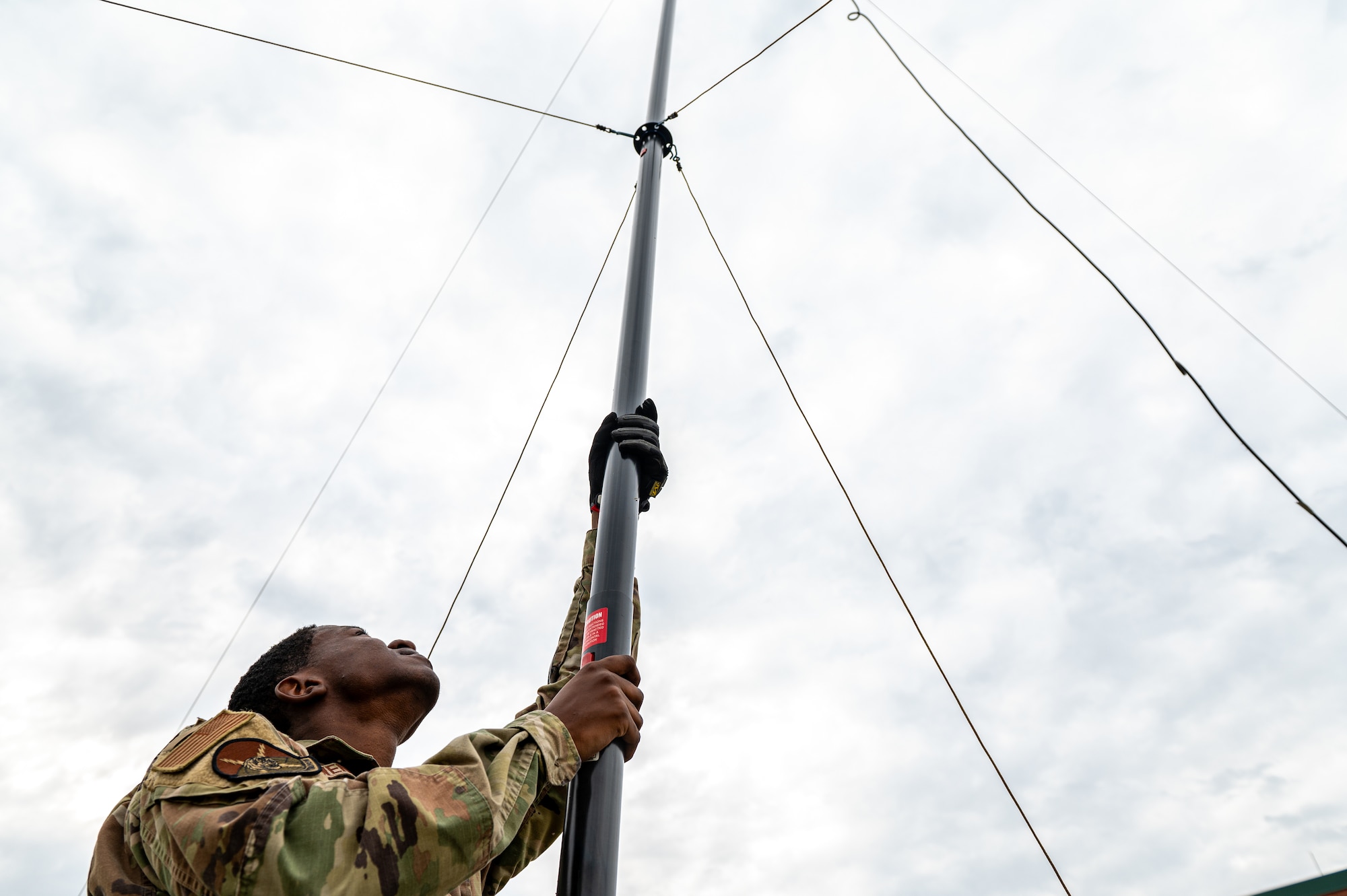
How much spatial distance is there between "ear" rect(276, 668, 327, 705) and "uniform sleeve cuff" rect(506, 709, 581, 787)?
117 centimetres

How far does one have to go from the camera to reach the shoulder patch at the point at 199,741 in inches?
74.4

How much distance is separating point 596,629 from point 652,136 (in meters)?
3.42

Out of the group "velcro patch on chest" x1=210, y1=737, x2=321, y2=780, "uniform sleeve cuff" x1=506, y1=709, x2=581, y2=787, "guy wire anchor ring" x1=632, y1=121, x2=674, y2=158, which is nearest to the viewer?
"velcro patch on chest" x1=210, y1=737, x2=321, y2=780

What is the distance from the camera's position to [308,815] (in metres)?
1.69

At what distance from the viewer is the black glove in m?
3.09

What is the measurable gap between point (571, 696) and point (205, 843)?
93cm

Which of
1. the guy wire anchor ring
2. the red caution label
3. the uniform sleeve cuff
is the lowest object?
the uniform sleeve cuff

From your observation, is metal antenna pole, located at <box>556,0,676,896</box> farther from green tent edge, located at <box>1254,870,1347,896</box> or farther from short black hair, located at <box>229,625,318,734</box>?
green tent edge, located at <box>1254,870,1347,896</box>

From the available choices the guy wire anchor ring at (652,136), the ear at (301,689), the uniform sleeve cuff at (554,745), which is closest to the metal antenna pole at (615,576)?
the uniform sleeve cuff at (554,745)

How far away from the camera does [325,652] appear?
306cm

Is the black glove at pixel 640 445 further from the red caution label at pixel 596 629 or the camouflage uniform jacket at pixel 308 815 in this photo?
the camouflage uniform jacket at pixel 308 815

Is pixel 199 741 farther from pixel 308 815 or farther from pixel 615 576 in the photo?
pixel 615 576

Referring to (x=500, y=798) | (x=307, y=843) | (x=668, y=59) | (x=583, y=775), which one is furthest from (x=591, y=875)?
(x=668, y=59)

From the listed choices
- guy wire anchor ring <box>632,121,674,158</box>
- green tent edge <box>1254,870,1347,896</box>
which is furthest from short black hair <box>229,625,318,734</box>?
green tent edge <box>1254,870,1347,896</box>
